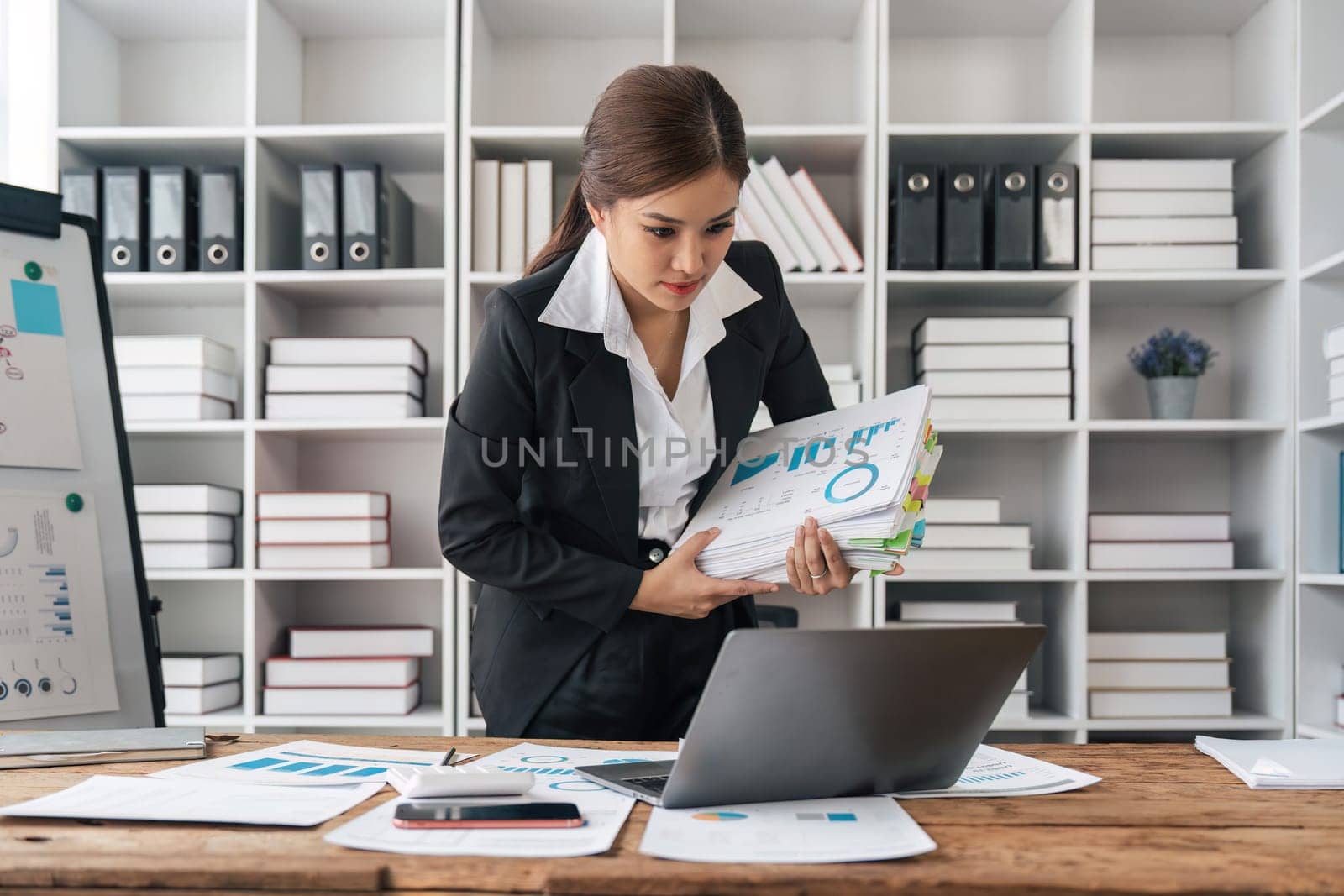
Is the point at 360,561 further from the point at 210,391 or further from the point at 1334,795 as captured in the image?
the point at 1334,795

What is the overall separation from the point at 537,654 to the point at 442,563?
156 centimetres

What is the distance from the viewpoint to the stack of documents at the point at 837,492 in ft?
3.67

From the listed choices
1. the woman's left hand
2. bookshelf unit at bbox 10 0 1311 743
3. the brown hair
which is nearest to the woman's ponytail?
the brown hair

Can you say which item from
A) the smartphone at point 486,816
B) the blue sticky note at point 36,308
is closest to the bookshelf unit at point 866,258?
the blue sticky note at point 36,308

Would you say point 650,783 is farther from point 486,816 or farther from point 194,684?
point 194,684

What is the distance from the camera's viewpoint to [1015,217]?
8.46 ft

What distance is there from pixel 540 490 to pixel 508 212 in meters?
1.44

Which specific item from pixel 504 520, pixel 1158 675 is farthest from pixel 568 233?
pixel 1158 675

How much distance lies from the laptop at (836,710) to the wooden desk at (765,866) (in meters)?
0.05

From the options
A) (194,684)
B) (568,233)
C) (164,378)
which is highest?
(568,233)

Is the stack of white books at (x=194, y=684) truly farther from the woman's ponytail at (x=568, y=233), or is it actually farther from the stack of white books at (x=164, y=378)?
the woman's ponytail at (x=568, y=233)

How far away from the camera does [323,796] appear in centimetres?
84

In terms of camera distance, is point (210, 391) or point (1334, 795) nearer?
point (1334, 795)

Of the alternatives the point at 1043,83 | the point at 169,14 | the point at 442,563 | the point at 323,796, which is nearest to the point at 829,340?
the point at 1043,83
